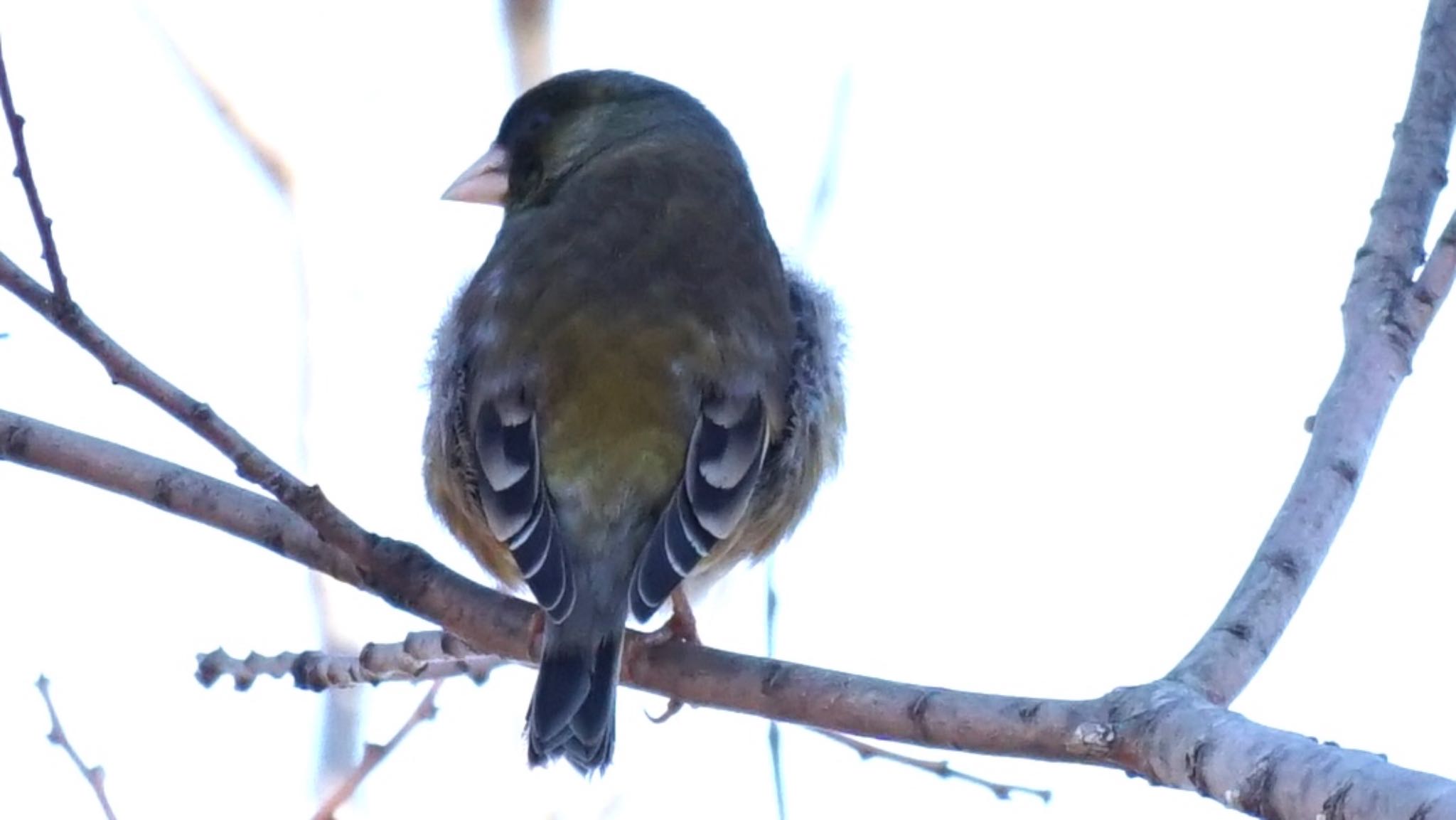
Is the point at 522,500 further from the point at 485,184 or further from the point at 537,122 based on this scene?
the point at 537,122

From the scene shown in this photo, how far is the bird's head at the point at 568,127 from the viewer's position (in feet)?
16.1

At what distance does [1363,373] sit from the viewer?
10.4ft

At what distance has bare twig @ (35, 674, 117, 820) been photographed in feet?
9.82

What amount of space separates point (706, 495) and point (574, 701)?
1.68ft

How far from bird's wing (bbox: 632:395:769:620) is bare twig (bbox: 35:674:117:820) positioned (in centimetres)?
89

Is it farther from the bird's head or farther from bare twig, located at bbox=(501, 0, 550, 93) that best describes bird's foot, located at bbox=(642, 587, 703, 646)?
bare twig, located at bbox=(501, 0, 550, 93)

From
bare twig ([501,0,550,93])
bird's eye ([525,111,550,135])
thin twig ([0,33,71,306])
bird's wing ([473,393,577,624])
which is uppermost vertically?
bare twig ([501,0,550,93])

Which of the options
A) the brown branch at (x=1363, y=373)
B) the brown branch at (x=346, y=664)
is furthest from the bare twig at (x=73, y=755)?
the brown branch at (x=1363, y=373)

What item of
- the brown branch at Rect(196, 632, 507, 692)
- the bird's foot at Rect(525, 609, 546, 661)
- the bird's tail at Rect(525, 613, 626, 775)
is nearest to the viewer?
the bird's tail at Rect(525, 613, 626, 775)

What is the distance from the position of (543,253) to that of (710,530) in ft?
3.23

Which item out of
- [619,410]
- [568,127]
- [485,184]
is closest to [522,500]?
[619,410]

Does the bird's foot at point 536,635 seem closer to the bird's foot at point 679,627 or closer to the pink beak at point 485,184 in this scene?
the bird's foot at point 679,627

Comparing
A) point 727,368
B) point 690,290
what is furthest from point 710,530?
point 690,290

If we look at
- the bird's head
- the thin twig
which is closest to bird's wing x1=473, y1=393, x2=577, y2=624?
the thin twig
